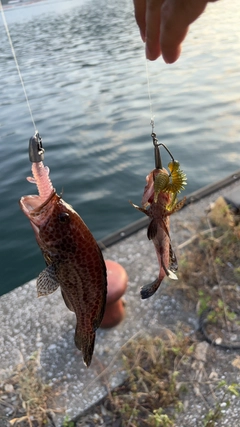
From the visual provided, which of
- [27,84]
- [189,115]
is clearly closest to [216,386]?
[189,115]

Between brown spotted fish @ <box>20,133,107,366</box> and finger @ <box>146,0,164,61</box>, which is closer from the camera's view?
finger @ <box>146,0,164,61</box>

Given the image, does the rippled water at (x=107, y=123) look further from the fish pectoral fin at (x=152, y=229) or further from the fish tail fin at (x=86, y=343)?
the fish tail fin at (x=86, y=343)

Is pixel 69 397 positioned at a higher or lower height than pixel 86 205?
higher

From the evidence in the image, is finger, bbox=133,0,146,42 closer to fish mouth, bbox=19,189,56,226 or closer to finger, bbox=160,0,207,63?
finger, bbox=160,0,207,63

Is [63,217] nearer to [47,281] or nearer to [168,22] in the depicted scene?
[47,281]

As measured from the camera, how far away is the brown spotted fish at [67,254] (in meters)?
1.84

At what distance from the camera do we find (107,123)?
38.4ft

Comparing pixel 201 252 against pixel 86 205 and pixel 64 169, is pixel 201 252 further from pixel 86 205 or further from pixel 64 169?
pixel 64 169

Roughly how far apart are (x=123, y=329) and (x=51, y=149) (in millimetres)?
6766

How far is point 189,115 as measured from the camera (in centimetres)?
1180

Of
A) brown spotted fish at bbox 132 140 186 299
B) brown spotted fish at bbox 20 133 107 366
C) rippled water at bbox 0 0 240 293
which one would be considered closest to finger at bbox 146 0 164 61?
brown spotted fish at bbox 132 140 186 299

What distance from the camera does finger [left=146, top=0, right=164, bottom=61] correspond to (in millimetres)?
1715

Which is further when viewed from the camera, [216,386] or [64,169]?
[64,169]

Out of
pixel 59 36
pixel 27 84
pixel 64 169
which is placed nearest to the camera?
pixel 64 169
